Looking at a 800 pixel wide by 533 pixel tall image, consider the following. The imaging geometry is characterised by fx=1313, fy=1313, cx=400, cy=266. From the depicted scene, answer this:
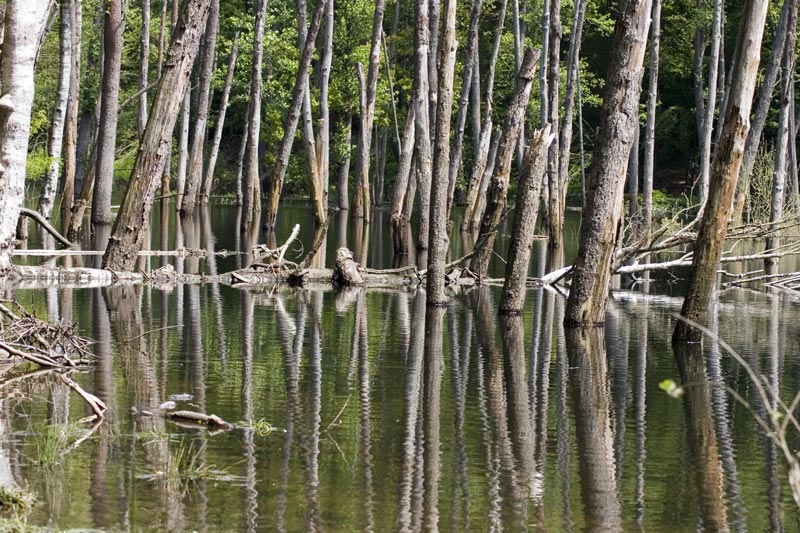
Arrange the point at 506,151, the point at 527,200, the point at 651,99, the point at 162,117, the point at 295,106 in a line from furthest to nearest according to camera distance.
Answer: the point at 651,99, the point at 295,106, the point at 506,151, the point at 162,117, the point at 527,200

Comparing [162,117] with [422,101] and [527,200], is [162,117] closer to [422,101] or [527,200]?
[422,101]

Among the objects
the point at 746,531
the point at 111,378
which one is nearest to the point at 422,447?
the point at 746,531

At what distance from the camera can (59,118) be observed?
27.3m

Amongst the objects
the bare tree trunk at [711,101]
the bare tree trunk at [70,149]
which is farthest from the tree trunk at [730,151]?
the bare tree trunk at [711,101]

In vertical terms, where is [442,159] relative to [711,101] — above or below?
below

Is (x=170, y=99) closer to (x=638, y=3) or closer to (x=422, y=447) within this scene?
(x=638, y=3)

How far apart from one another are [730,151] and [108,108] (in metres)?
17.1

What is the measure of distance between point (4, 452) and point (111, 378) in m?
2.80

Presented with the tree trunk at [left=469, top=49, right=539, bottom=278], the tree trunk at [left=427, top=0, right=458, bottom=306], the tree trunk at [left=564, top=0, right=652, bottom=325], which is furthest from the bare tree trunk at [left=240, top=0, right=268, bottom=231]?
the tree trunk at [left=564, top=0, right=652, bottom=325]

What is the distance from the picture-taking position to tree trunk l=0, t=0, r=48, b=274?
33.3 ft

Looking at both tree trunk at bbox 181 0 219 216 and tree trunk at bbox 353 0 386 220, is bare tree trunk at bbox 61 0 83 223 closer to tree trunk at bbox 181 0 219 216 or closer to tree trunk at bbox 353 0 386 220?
tree trunk at bbox 181 0 219 216

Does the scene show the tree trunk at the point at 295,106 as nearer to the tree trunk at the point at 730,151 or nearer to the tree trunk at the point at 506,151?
the tree trunk at the point at 506,151

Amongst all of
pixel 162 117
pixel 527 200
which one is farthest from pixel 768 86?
pixel 162 117

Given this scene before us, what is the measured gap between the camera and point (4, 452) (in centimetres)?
755
